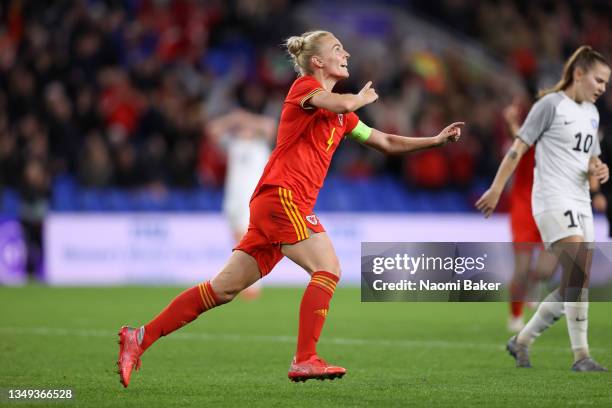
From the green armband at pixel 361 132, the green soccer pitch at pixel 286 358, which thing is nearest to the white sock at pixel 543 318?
the green soccer pitch at pixel 286 358

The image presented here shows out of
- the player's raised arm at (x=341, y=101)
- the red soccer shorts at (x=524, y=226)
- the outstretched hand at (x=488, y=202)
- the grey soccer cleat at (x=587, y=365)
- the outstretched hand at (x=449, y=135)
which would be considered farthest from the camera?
the red soccer shorts at (x=524, y=226)

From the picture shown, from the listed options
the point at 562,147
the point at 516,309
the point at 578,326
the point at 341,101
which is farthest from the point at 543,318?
the point at 516,309

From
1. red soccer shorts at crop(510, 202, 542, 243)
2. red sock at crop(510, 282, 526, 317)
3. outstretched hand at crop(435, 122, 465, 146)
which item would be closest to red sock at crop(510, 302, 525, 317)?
red sock at crop(510, 282, 526, 317)

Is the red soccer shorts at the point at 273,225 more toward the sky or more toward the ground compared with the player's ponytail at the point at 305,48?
more toward the ground

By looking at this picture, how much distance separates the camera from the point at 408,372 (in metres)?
8.09

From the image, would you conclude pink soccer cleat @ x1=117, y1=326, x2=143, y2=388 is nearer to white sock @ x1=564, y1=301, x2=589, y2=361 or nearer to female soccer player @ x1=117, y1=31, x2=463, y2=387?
female soccer player @ x1=117, y1=31, x2=463, y2=387

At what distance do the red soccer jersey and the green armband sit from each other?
0.95 ft

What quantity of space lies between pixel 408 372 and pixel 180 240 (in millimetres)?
10724

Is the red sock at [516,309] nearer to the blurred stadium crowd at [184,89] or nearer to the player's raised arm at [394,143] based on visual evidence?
the player's raised arm at [394,143]

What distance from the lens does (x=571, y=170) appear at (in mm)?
8094

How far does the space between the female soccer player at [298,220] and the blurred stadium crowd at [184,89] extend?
11.7m

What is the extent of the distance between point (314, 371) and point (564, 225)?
2346 millimetres

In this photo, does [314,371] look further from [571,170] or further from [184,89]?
[184,89]

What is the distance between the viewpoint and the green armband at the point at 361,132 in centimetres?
736
